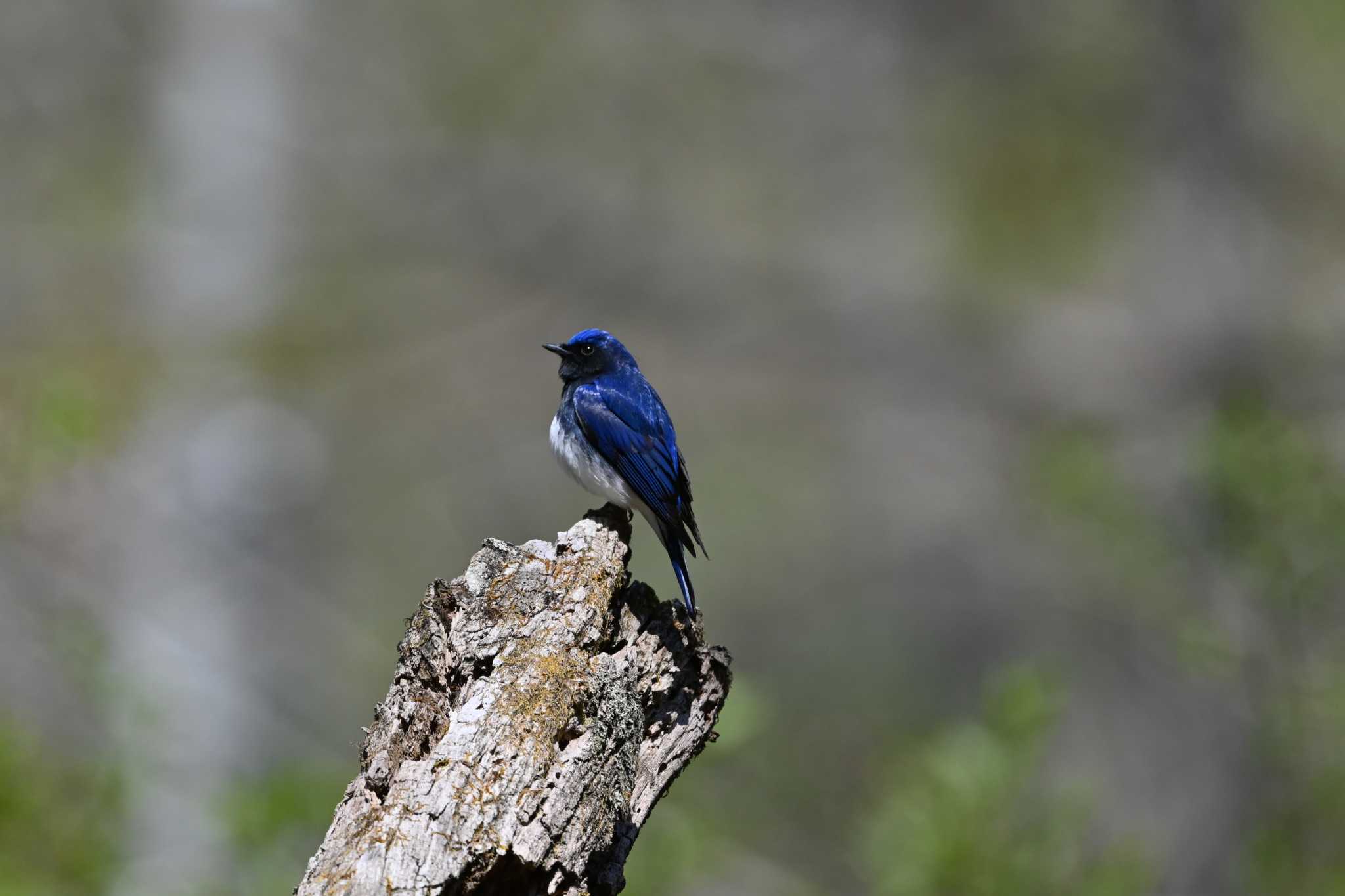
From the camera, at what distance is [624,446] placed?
190 inches

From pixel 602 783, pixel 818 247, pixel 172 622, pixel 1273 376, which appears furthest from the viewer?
pixel 818 247

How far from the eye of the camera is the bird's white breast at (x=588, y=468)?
4730 millimetres

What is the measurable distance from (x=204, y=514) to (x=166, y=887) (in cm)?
421

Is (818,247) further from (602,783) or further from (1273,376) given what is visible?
(602,783)

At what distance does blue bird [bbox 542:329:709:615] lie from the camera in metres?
4.70

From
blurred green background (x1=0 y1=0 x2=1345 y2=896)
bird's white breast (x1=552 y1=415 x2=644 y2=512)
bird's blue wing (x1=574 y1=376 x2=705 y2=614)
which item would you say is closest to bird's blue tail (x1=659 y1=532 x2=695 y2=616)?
bird's blue wing (x1=574 y1=376 x2=705 y2=614)

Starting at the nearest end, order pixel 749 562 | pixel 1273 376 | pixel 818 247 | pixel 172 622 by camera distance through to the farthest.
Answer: pixel 1273 376, pixel 172 622, pixel 818 247, pixel 749 562

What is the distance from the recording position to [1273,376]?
30.3 ft

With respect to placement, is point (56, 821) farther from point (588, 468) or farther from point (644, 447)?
point (644, 447)

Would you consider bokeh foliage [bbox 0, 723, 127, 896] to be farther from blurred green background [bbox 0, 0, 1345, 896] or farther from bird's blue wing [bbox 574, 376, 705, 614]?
bird's blue wing [bbox 574, 376, 705, 614]

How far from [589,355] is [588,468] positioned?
73cm

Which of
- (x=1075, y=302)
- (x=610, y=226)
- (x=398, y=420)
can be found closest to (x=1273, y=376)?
(x=1075, y=302)

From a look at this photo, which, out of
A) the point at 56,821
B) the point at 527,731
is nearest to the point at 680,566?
the point at 527,731

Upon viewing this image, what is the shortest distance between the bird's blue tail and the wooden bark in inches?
19.3
